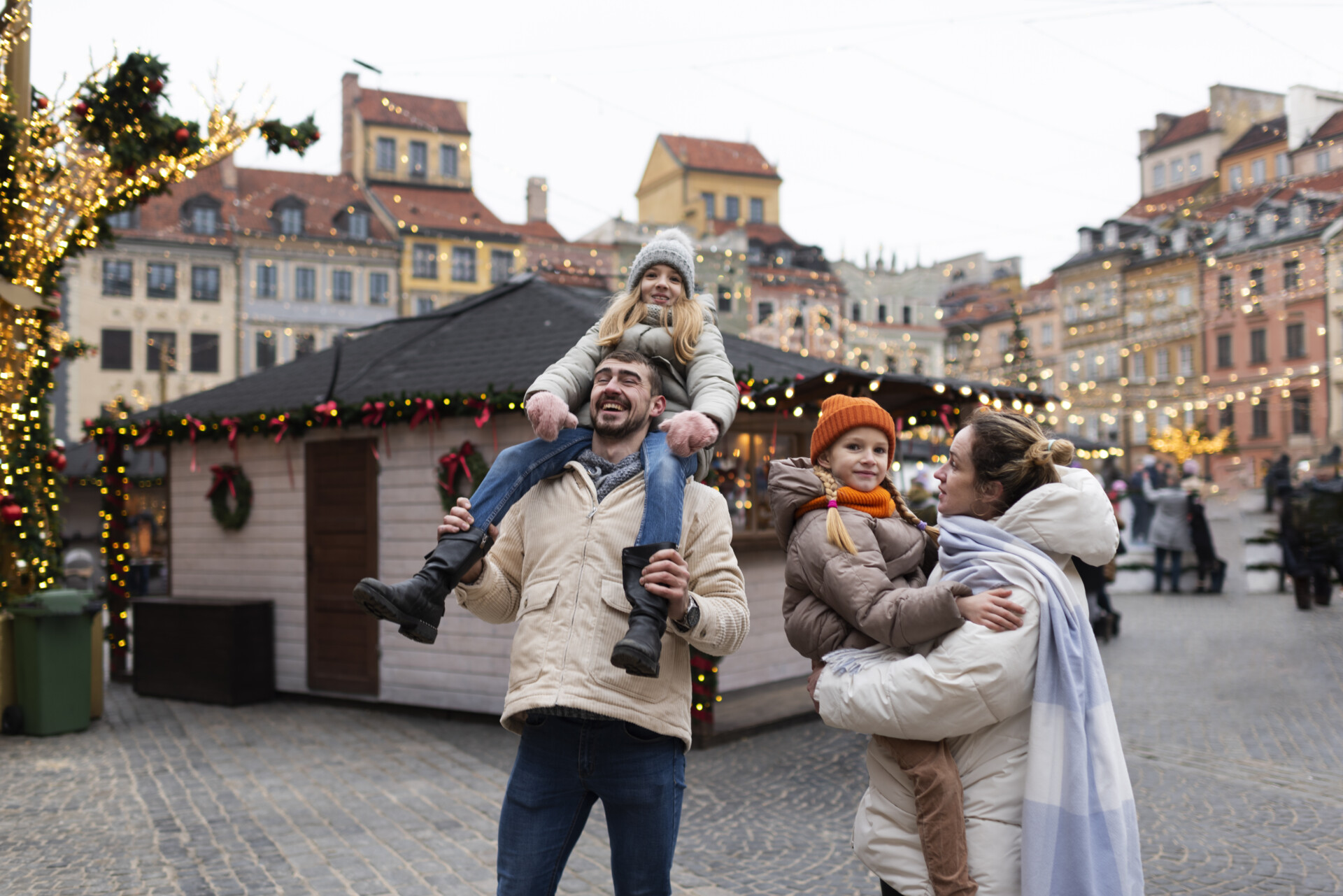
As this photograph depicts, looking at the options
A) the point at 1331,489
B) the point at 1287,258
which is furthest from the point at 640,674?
the point at 1287,258

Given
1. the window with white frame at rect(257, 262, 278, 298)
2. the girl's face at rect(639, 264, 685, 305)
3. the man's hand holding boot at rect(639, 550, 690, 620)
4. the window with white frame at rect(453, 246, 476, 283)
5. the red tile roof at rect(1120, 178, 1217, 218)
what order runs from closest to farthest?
the man's hand holding boot at rect(639, 550, 690, 620)
the girl's face at rect(639, 264, 685, 305)
the window with white frame at rect(257, 262, 278, 298)
the window with white frame at rect(453, 246, 476, 283)
the red tile roof at rect(1120, 178, 1217, 218)

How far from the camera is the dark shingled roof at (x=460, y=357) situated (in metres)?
8.80

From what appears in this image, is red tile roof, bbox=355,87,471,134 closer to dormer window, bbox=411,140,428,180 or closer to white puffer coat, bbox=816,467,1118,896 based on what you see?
dormer window, bbox=411,140,428,180

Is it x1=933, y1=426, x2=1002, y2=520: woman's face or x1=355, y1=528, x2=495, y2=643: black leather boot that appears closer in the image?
x1=355, y1=528, x2=495, y2=643: black leather boot

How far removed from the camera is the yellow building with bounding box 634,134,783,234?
172 ft

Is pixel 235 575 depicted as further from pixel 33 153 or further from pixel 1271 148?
pixel 1271 148

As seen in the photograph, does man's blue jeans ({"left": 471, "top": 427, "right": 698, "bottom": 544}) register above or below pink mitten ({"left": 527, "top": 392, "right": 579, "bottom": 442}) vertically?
below

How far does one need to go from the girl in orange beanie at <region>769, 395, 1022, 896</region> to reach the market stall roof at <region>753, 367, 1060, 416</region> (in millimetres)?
3921

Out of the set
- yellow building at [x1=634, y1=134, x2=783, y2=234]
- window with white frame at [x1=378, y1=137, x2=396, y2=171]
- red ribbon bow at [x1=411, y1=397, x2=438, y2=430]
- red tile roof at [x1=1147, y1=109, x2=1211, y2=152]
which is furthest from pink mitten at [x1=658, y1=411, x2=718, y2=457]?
red tile roof at [x1=1147, y1=109, x2=1211, y2=152]

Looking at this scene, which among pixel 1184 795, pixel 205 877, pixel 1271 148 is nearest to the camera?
pixel 205 877

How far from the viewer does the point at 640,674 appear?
240cm

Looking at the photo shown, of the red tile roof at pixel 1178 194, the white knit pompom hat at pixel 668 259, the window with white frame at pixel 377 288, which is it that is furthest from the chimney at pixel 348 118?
the white knit pompom hat at pixel 668 259

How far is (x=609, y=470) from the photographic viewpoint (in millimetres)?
2768

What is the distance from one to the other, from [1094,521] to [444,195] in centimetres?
4721
